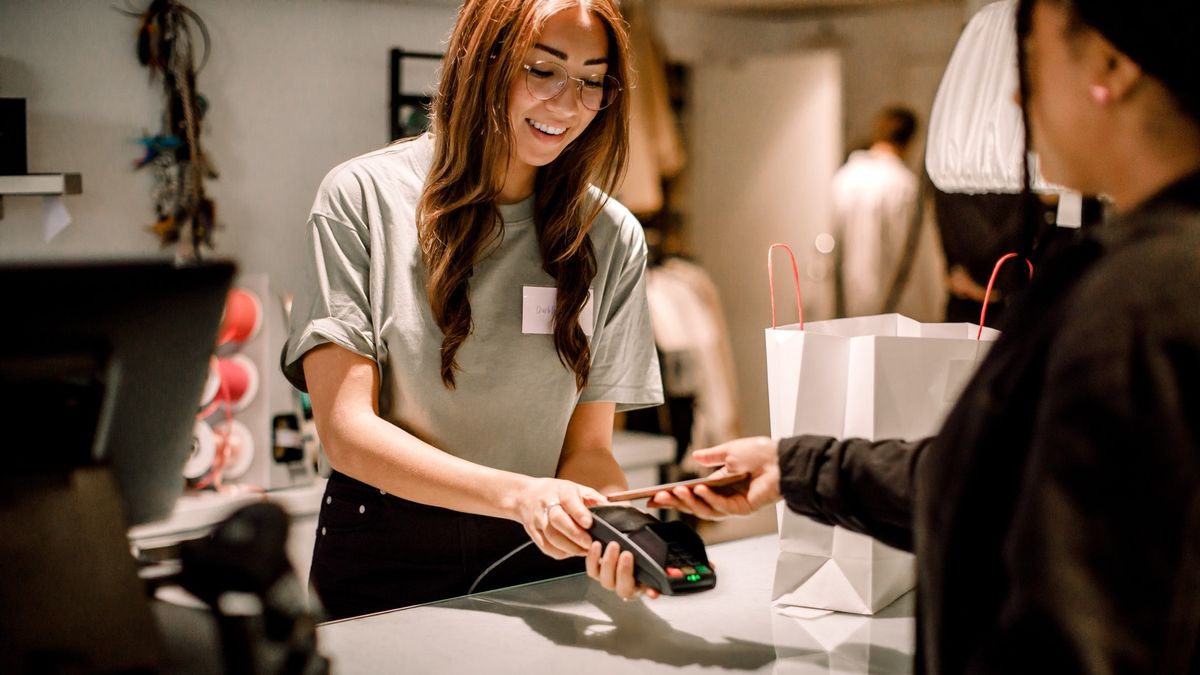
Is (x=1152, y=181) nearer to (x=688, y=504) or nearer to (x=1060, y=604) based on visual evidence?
(x=1060, y=604)

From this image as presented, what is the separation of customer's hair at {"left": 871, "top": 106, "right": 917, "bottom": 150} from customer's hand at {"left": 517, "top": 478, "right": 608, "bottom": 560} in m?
3.68

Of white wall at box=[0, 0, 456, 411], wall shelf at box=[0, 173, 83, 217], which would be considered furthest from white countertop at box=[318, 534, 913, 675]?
wall shelf at box=[0, 173, 83, 217]

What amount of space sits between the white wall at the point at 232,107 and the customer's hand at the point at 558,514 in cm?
161

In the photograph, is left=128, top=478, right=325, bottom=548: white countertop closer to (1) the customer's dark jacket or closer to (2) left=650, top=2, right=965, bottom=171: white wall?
(1) the customer's dark jacket

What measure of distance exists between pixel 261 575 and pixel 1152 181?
658mm

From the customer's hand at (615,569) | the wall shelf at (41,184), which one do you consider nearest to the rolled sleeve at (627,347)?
the customer's hand at (615,569)

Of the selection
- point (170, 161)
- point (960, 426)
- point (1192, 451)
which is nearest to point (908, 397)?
point (960, 426)

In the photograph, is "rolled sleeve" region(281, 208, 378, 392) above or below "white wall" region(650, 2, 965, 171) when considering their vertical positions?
below

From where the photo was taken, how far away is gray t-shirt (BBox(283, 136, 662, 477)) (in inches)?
52.4

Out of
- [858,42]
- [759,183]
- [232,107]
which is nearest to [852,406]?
[232,107]

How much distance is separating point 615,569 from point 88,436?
549mm

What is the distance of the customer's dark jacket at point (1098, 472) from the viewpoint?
57 cm

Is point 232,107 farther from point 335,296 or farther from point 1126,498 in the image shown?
point 1126,498

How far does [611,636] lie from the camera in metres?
1.10
